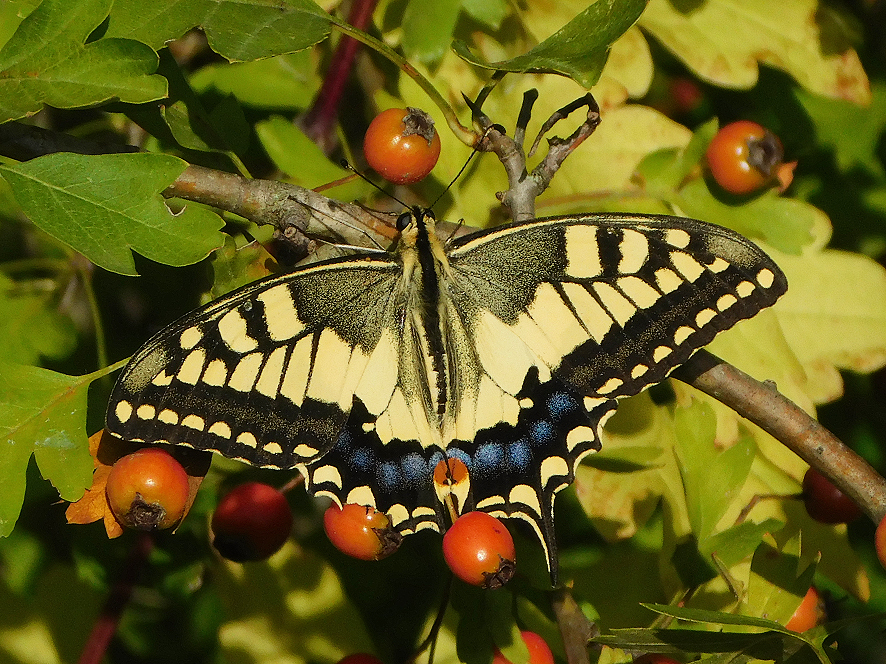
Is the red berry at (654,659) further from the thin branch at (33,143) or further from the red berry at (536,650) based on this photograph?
the thin branch at (33,143)

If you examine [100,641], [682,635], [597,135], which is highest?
[597,135]

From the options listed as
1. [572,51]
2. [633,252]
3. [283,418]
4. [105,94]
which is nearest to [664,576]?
[633,252]

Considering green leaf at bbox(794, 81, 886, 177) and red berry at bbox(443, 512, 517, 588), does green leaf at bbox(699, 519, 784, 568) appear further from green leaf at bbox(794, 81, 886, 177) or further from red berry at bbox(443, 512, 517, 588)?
green leaf at bbox(794, 81, 886, 177)

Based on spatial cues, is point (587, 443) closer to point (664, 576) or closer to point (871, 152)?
point (664, 576)

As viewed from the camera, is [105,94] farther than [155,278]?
No

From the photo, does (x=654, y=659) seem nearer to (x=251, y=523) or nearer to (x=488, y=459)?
(x=488, y=459)

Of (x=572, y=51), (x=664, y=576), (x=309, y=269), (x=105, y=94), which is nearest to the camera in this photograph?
(x=105, y=94)

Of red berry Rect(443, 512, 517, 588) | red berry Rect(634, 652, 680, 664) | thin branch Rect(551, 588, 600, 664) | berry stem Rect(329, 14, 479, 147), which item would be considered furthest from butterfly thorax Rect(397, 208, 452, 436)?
red berry Rect(634, 652, 680, 664)
